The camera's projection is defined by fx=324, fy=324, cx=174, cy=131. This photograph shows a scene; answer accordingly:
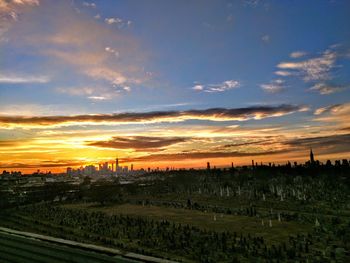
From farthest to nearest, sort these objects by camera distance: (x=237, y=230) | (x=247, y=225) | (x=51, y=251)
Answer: (x=247, y=225) → (x=237, y=230) → (x=51, y=251)

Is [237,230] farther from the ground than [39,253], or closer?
closer

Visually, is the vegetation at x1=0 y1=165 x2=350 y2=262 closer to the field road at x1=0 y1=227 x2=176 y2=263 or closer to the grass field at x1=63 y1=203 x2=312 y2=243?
the grass field at x1=63 y1=203 x2=312 y2=243

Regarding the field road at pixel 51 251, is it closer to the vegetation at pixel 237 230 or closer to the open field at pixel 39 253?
the open field at pixel 39 253

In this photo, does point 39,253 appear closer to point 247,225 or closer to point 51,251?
point 51,251

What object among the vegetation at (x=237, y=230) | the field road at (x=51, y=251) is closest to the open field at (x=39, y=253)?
the field road at (x=51, y=251)

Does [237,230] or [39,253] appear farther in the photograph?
[237,230]

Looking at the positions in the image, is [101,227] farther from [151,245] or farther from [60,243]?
[60,243]

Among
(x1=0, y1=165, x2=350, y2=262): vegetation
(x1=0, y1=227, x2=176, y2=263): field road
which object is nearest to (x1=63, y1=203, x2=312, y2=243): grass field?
(x1=0, y1=165, x2=350, y2=262): vegetation

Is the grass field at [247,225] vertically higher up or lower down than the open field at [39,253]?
lower down

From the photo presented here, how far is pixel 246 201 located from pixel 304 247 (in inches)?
2378

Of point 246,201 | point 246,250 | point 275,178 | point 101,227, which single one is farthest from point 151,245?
point 275,178

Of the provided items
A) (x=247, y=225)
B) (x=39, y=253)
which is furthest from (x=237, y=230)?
(x=39, y=253)

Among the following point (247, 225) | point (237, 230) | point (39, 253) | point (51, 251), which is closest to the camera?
point (51, 251)

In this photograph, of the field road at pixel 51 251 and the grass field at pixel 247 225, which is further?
the grass field at pixel 247 225
